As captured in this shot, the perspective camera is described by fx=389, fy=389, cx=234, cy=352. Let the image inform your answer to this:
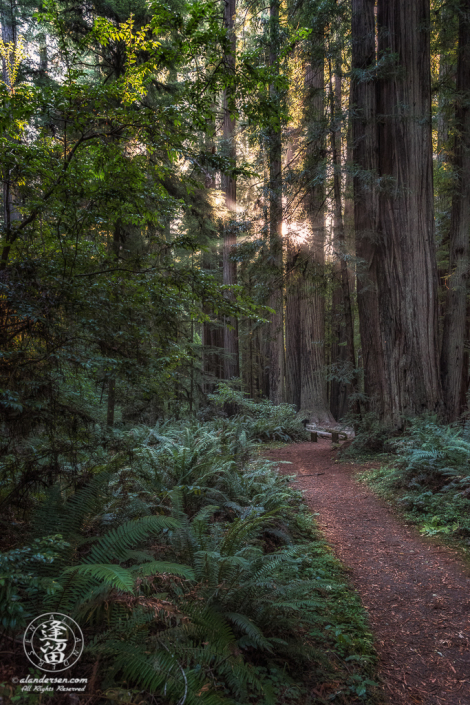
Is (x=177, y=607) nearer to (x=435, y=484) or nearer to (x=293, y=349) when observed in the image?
(x=435, y=484)

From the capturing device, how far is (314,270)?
403 inches

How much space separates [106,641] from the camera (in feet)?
6.77

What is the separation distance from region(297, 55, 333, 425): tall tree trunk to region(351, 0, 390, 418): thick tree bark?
0.83 m

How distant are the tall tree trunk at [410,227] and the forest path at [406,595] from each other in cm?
326

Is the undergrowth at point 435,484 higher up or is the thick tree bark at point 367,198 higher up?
the thick tree bark at point 367,198

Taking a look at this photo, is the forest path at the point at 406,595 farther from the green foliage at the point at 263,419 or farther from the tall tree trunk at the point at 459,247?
the green foliage at the point at 263,419

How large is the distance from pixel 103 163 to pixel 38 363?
75.1 inches

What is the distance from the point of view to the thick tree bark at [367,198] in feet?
29.2

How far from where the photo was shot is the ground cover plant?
485 centimetres

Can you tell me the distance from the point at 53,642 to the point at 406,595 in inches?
123

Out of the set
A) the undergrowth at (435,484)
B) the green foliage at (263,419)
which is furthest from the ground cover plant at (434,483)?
the green foliage at (263,419)

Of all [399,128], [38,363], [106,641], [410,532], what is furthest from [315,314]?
[106,641]

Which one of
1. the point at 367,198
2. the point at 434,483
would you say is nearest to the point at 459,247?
the point at 367,198

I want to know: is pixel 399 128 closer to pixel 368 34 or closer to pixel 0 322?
pixel 368 34
